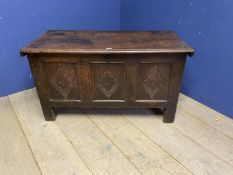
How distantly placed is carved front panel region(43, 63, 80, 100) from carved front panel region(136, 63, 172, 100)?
36 cm

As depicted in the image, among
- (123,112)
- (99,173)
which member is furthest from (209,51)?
(99,173)

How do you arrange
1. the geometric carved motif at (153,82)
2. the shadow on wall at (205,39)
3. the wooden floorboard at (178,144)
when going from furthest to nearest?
the shadow on wall at (205,39)
the geometric carved motif at (153,82)
the wooden floorboard at (178,144)

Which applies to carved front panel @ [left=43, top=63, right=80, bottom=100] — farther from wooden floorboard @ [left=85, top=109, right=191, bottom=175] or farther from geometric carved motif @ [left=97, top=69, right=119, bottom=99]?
wooden floorboard @ [left=85, top=109, right=191, bottom=175]

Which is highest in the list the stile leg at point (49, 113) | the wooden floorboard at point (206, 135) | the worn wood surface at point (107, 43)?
the worn wood surface at point (107, 43)

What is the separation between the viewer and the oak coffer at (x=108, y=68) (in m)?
1.12

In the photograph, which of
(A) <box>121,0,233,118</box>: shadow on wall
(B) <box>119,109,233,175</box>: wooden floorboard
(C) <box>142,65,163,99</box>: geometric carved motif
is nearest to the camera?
(B) <box>119,109,233,175</box>: wooden floorboard

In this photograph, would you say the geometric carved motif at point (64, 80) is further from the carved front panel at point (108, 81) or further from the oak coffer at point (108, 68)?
the carved front panel at point (108, 81)

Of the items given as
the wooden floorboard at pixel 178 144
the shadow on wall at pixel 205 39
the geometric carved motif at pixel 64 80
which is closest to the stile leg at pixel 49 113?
the geometric carved motif at pixel 64 80

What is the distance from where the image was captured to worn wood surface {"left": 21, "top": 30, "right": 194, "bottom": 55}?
43.4 inches

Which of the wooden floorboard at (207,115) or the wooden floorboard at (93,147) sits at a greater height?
the wooden floorboard at (207,115)

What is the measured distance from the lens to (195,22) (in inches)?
55.5

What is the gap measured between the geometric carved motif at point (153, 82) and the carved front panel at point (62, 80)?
0.39m

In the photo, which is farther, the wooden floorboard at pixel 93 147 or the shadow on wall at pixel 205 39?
the shadow on wall at pixel 205 39

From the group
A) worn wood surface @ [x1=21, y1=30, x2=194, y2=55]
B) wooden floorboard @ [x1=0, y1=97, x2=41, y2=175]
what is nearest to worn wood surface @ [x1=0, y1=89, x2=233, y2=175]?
wooden floorboard @ [x1=0, y1=97, x2=41, y2=175]
